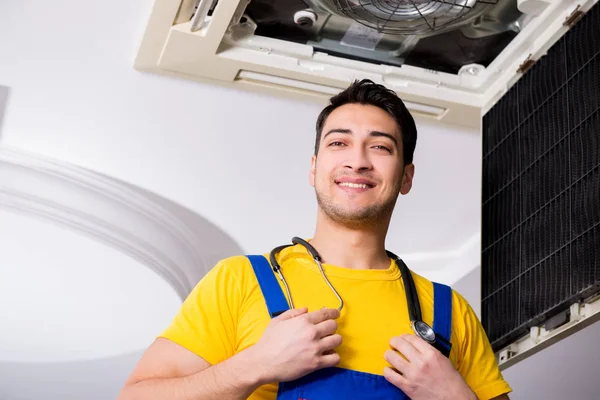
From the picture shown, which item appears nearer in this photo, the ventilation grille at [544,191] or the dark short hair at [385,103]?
the dark short hair at [385,103]

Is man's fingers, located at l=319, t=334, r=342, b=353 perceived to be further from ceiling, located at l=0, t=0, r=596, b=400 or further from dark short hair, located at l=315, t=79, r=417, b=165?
ceiling, located at l=0, t=0, r=596, b=400

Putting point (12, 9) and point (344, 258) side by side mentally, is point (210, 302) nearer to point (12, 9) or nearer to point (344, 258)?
point (344, 258)

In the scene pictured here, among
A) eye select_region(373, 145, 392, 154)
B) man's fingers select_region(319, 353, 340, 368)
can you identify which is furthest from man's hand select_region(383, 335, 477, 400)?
eye select_region(373, 145, 392, 154)

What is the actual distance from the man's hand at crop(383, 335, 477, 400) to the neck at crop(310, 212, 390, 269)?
258mm

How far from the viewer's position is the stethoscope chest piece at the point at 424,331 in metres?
A: 1.66

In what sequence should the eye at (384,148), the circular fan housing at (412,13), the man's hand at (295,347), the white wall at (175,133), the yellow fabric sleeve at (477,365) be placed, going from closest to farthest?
the man's hand at (295,347)
the yellow fabric sleeve at (477,365)
the eye at (384,148)
the circular fan housing at (412,13)
the white wall at (175,133)

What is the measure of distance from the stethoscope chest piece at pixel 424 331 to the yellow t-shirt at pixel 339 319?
1.2 inches

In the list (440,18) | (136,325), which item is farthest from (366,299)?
(136,325)

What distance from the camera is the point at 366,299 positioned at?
1.73 metres

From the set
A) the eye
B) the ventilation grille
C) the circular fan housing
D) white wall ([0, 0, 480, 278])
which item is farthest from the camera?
white wall ([0, 0, 480, 278])

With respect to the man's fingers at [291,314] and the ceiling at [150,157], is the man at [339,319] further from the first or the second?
the ceiling at [150,157]

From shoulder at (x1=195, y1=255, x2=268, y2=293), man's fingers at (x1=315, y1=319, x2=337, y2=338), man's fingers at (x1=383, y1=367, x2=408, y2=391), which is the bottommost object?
man's fingers at (x1=383, y1=367, x2=408, y2=391)

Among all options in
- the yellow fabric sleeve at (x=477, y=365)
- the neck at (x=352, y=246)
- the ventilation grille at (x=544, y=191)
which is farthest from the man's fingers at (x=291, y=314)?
the ventilation grille at (x=544, y=191)

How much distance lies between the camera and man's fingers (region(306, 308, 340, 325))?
154 centimetres
